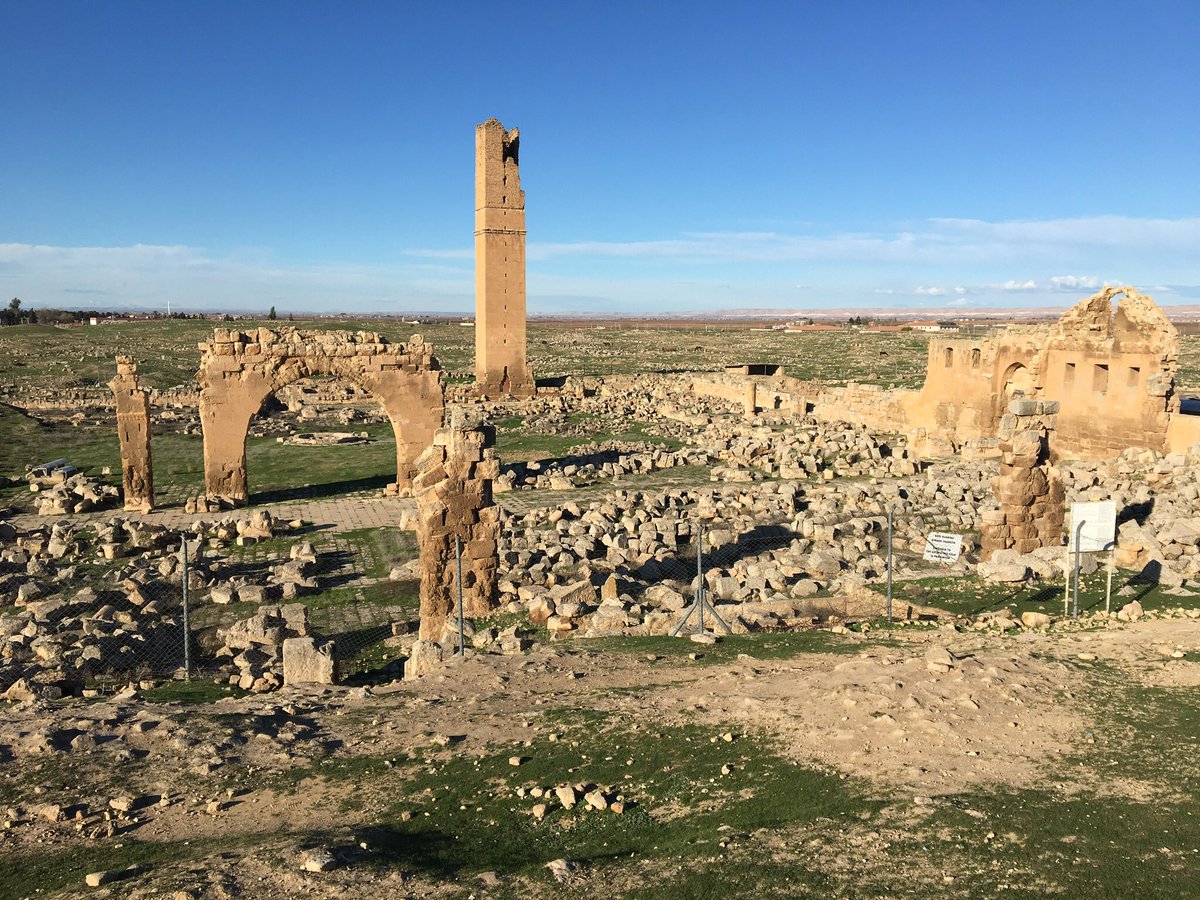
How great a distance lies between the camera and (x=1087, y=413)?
83.3ft

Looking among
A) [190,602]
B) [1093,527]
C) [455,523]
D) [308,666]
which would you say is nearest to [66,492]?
[190,602]

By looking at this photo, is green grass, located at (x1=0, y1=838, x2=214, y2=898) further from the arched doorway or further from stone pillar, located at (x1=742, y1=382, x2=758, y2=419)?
stone pillar, located at (x1=742, y1=382, x2=758, y2=419)

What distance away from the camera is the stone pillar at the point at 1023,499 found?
49.9 ft

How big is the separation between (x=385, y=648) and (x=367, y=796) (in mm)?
5394

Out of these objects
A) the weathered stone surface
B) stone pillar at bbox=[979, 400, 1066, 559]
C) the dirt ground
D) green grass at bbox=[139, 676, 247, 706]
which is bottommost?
green grass at bbox=[139, 676, 247, 706]

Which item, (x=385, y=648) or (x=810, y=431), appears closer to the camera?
(x=385, y=648)

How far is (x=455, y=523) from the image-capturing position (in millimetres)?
13188

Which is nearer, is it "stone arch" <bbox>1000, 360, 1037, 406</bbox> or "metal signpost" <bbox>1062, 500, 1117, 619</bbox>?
"metal signpost" <bbox>1062, 500, 1117, 619</bbox>

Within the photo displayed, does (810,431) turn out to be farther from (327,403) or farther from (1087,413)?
(327,403)

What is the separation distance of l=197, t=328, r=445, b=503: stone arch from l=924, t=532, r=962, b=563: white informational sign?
42.2 feet

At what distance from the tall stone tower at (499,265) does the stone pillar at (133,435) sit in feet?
66.2

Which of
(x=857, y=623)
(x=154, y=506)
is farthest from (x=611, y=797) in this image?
(x=154, y=506)

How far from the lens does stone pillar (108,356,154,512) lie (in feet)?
70.5

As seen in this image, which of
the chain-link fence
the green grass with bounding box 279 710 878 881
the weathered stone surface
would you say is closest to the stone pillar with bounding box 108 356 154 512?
→ the chain-link fence
